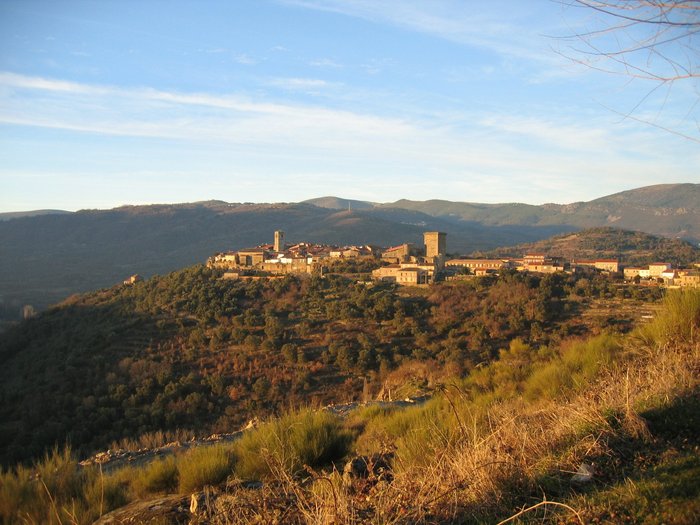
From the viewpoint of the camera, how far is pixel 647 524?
8.73 ft

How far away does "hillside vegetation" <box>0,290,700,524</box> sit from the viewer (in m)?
2.98

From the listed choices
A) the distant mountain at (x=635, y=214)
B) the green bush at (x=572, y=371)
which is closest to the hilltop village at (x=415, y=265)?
the green bush at (x=572, y=371)

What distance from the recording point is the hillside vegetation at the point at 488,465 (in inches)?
117

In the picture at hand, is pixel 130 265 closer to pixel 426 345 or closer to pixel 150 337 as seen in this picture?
pixel 150 337

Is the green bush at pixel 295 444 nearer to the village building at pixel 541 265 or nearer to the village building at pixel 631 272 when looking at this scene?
the village building at pixel 541 265

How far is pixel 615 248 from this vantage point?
72688mm

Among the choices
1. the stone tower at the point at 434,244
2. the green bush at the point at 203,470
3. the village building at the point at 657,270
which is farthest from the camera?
the stone tower at the point at 434,244

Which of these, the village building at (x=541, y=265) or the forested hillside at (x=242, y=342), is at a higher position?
the village building at (x=541, y=265)

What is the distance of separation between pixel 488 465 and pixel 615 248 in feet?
255

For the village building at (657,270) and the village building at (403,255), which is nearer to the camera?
the village building at (657,270)

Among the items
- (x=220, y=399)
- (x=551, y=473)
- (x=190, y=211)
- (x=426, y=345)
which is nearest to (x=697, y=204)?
(x=190, y=211)

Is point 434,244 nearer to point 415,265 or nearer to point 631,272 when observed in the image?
point 415,265

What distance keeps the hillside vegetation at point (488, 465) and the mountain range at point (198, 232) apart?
6858 centimetres

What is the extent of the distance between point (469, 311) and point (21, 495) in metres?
24.4
